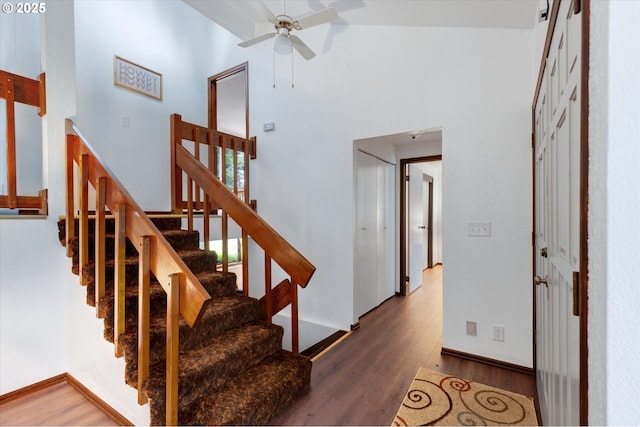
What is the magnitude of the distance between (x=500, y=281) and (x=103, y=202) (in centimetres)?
277

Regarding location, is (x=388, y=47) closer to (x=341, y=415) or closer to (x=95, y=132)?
(x=341, y=415)

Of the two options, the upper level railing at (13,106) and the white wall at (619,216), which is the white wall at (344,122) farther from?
the white wall at (619,216)

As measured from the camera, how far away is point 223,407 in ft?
5.31

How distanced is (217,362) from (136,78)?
3.64 meters

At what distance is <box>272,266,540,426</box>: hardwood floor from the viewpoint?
6.03 ft

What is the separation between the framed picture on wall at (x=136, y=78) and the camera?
358 centimetres

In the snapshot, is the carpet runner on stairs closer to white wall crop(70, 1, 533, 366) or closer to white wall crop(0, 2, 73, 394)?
white wall crop(0, 2, 73, 394)

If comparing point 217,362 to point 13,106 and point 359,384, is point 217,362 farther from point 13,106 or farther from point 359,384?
point 13,106

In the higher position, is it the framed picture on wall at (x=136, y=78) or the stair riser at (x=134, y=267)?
the framed picture on wall at (x=136, y=78)

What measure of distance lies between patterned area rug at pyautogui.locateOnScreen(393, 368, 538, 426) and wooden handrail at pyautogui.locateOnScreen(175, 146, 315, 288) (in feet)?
3.30

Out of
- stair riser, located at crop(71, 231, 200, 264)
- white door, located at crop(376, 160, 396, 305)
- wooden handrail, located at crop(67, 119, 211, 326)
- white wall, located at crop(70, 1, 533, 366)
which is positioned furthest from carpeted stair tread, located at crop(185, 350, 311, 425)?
white door, located at crop(376, 160, 396, 305)

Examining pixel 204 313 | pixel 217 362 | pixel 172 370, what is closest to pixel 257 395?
pixel 217 362

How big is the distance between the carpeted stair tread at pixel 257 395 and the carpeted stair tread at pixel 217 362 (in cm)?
5

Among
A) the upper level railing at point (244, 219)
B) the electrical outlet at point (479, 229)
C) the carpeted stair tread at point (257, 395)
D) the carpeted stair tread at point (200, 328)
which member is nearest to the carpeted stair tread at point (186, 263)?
the upper level railing at point (244, 219)
